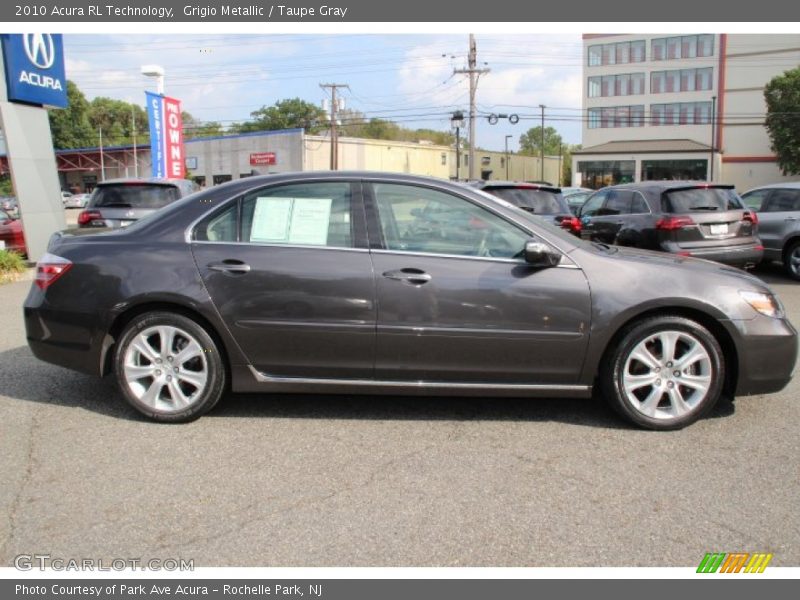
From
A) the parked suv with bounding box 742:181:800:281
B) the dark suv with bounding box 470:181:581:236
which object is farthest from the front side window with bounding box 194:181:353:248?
the parked suv with bounding box 742:181:800:281

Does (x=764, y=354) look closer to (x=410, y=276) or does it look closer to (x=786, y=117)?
(x=410, y=276)

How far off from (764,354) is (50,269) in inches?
182

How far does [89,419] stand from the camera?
4.48 meters

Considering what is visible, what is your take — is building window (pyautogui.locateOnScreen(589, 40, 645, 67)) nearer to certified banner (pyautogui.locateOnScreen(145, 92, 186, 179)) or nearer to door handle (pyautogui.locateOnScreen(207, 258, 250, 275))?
certified banner (pyautogui.locateOnScreen(145, 92, 186, 179))

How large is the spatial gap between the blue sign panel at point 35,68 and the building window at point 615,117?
66591mm

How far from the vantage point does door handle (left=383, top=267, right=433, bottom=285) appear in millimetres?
4172

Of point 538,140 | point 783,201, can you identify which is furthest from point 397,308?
point 538,140

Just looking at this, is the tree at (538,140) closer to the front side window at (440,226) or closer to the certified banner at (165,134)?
the certified banner at (165,134)

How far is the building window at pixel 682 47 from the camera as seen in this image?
67.1 metres

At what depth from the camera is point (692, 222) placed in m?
9.05

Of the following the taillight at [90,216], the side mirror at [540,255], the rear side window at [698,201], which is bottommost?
the side mirror at [540,255]

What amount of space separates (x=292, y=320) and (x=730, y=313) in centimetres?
273

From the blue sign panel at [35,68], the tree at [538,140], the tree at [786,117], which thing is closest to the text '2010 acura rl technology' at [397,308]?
the blue sign panel at [35,68]

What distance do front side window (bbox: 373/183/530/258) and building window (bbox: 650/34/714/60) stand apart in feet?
239
